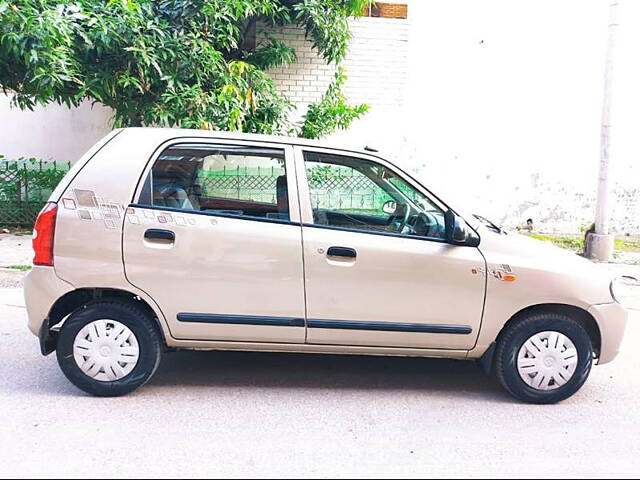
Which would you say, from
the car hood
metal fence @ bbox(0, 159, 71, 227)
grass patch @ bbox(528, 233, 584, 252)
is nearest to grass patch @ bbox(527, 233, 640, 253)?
grass patch @ bbox(528, 233, 584, 252)

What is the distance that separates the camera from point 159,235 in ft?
13.5

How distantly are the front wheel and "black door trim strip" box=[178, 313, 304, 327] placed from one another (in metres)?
1.46

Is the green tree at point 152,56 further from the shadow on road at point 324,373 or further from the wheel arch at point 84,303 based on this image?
the wheel arch at point 84,303

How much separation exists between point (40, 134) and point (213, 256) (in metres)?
9.93

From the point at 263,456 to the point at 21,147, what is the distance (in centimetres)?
1108

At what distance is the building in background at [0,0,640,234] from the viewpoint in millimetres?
10922

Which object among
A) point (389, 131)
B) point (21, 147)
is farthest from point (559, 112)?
point (21, 147)

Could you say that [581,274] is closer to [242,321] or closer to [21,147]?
[242,321]

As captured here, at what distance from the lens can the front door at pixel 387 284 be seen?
13.7ft

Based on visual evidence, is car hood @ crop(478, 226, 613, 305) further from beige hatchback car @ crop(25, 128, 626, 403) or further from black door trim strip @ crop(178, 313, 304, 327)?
black door trim strip @ crop(178, 313, 304, 327)

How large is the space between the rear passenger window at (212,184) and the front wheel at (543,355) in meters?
1.79

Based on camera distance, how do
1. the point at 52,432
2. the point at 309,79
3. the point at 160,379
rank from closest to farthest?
the point at 52,432 → the point at 160,379 → the point at 309,79

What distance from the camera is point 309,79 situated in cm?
1090

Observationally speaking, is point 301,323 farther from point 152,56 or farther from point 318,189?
point 152,56
